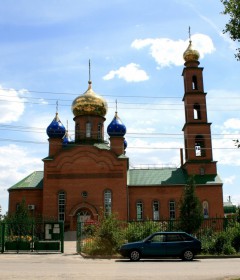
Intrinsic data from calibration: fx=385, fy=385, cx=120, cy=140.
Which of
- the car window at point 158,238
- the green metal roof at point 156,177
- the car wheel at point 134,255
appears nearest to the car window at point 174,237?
the car window at point 158,238

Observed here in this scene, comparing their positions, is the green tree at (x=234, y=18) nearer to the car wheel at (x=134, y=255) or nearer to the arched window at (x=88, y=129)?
the car wheel at (x=134, y=255)

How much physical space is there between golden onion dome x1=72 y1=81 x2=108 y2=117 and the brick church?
9 cm

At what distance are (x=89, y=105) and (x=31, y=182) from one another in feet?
29.0

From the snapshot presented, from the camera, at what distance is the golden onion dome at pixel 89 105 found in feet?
118

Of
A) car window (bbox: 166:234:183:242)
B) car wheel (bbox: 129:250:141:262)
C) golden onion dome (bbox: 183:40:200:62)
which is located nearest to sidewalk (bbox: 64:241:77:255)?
car wheel (bbox: 129:250:141:262)

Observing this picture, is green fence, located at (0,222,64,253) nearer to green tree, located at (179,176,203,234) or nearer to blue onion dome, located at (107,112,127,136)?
green tree, located at (179,176,203,234)

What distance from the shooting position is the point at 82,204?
31953 mm

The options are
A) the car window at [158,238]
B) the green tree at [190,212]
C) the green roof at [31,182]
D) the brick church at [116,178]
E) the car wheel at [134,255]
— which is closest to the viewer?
the car wheel at [134,255]

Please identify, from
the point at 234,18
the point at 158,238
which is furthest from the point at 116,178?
the point at 234,18

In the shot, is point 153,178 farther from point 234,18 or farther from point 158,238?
point 234,18

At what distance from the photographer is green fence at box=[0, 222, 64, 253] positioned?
1914cm

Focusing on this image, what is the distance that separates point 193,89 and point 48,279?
93.3 feet

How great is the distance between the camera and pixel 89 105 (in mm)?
35938

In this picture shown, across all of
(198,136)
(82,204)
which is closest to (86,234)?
(82,204)
